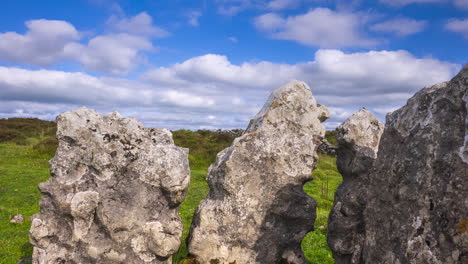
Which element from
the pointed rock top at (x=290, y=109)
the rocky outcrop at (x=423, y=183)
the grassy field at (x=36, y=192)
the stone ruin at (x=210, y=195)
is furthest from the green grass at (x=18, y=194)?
the rocky outcrop at (x=423, y=183)

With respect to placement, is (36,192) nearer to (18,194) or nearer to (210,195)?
(18,194)

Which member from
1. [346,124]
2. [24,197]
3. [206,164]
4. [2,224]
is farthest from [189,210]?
[206,164]

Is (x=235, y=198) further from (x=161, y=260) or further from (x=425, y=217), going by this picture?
(x=425, y=217)

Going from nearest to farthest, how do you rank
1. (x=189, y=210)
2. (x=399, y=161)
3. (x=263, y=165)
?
(x=399, y=161) → (x=263, y=165) → (x=189, y=210)

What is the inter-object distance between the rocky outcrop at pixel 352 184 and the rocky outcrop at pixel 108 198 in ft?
12.3

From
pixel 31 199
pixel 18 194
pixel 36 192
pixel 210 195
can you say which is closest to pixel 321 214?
pixel 210 195

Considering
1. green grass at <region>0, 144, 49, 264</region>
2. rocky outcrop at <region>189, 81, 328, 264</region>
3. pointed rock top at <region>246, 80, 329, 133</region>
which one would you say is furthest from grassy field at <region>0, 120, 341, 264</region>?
pointed rock top at <region>246, 80, 329, 133</region>

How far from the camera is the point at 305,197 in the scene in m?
9.85

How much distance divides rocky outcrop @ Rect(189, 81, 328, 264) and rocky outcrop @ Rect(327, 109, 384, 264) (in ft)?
2.90

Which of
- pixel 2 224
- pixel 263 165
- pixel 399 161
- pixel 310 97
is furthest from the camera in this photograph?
pixel 2 224

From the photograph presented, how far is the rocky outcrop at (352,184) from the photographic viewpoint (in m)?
8.66

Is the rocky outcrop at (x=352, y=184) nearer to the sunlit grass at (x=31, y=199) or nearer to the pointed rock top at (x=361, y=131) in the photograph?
the pointed rock top at (x=361, y=131)

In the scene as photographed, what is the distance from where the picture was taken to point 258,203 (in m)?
9.62

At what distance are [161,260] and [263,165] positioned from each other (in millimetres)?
3418
